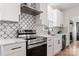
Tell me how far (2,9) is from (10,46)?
0.70 m

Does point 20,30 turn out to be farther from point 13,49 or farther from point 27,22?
point 13,49

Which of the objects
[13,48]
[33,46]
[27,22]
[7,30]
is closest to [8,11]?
[7,30]

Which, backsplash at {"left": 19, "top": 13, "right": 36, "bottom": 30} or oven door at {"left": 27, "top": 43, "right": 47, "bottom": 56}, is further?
backsplash at {"left": 19, "top": 13, "right": 36, "bottom": 30}

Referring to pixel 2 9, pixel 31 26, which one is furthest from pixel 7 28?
pixel 31 26

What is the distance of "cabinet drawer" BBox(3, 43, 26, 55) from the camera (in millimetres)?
1431

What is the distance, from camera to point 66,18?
222 inches

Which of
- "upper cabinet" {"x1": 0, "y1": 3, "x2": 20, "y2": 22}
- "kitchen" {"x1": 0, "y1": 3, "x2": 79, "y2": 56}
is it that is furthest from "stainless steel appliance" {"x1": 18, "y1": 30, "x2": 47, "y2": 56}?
"upper cabinet" {"x1": 0, "y1": 3, "x2": 20, "y2": 22}

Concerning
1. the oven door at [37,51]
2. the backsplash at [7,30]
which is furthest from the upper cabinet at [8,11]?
the oven door at [37,51]

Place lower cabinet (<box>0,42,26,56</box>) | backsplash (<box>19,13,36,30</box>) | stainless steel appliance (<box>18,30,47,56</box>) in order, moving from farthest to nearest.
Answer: backsplash (<box>19,13,36,30</box>)
stainless steel appliance (<box>18,30,47,56</box>)
lower cabinet (<box>0,42,26,56</box>)

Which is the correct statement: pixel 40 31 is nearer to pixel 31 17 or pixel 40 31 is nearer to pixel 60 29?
pixel 31 17

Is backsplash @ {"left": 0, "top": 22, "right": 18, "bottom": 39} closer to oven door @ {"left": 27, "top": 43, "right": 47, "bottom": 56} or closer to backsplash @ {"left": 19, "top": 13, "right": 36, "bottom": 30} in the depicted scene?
backsplash @ {"left": 19, "top": 13, "right": 36, "bottom": 30}

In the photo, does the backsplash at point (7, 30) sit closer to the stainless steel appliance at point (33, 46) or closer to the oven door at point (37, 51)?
the stainless steel appliance at point (33, 46)

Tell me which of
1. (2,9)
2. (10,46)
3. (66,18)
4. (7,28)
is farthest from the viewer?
(66,18)

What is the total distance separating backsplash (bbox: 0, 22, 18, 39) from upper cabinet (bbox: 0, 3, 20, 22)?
0.35 metres
